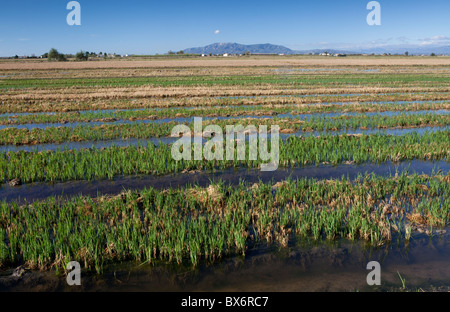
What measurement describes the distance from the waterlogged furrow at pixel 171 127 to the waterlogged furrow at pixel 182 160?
2.23m

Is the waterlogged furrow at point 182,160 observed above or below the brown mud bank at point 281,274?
above

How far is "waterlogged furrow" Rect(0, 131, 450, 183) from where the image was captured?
9.01m

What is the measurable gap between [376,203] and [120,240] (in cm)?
554

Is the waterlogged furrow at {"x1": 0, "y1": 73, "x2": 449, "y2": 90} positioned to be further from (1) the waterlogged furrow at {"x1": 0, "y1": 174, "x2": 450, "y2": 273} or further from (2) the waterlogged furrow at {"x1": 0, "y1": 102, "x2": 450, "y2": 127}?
(1) the waterlogged furrow at {"x1": 0, "y1": 174, "x2": 450, "y2": 273}

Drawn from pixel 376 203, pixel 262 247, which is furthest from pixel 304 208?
pixel 376 203

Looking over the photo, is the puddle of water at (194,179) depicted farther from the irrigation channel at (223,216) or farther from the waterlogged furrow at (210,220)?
the waterlogged furrow at (210,220)

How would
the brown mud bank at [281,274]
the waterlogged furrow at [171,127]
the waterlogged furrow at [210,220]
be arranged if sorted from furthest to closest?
the waterlogged furrow at [171,127], the waterlogged furrow at [210,220], the brown mud bank at [281,274]

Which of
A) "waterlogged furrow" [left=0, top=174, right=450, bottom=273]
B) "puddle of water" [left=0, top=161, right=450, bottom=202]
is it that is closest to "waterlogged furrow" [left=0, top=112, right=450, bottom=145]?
"puddle of water" [left=0, top=161, right=450, bottom=202]

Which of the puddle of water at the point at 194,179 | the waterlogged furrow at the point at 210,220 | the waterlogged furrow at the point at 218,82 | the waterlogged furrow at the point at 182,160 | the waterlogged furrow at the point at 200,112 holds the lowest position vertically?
the waterlogged furrow at the point at 210,220

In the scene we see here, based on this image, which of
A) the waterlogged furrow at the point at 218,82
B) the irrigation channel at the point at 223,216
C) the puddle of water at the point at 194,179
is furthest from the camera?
the waterlogged furrow at the point at 218,82

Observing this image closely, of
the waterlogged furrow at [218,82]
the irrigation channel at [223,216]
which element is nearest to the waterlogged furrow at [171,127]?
the irrigation channel at [223,216]

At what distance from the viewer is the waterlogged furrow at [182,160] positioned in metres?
9.01

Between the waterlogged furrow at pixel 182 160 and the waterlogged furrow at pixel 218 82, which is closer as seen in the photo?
the waterlogged furrow at pixel 182 160
